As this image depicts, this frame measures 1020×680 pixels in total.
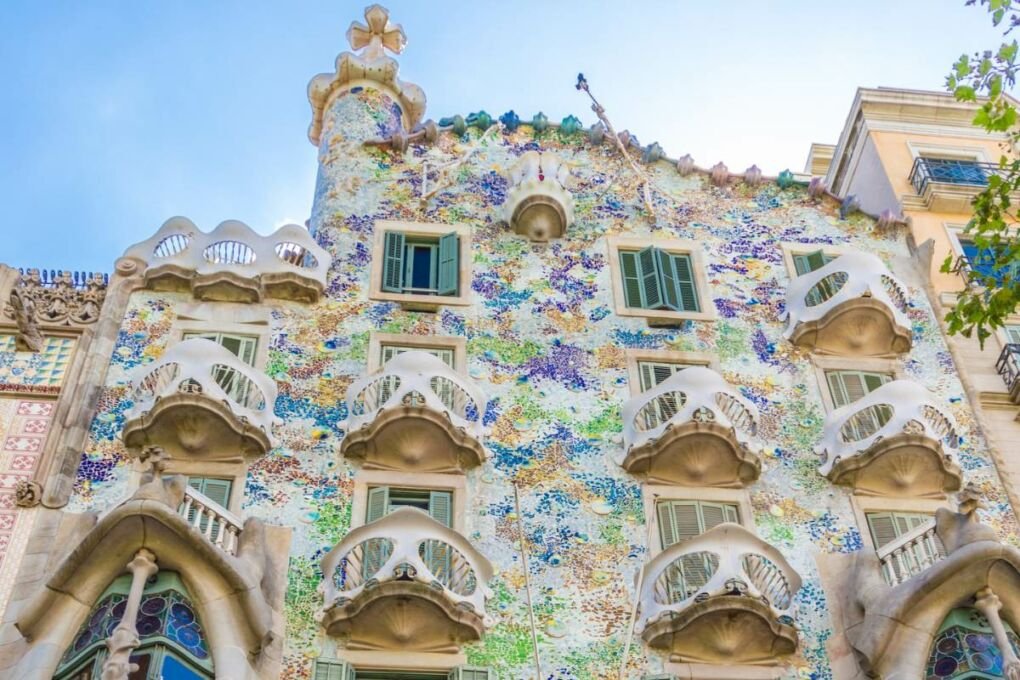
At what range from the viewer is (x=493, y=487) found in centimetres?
1828

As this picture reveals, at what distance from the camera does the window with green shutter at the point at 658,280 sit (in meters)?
21.6

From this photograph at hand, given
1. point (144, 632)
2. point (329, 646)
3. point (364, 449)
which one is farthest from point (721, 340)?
point (144, 632)

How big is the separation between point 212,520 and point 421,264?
6.88m

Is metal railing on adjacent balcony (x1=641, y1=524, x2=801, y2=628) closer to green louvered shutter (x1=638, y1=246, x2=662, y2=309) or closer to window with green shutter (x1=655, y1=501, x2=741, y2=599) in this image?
window with green shutter (x1=655, y1=501, x2=741, y2=599)

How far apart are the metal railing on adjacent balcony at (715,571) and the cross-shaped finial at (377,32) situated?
554 inches

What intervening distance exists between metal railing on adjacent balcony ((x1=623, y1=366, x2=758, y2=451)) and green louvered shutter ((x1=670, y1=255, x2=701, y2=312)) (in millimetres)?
2627

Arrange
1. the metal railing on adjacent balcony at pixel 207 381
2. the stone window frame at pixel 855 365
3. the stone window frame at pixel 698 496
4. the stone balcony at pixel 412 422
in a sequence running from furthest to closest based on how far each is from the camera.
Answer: the stone window frame at pixel 855 365
the stone window frame at pixel 698 496
the stone balcony at pixel 412 422
the metal railing on adjacent balcony at pixel 207 381

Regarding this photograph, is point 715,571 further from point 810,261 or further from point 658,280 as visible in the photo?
point 810,261

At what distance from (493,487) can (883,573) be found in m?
5.05

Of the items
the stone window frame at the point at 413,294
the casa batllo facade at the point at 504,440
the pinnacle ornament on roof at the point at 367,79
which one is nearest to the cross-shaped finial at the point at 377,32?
the pinnacle ornament on roof at the point at 367,79

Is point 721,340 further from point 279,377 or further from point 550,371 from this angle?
point 279,377

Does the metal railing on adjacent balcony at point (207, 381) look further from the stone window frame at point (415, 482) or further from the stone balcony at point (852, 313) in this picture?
the stone balcony at point (852, 313)

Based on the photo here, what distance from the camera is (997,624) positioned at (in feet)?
50.7

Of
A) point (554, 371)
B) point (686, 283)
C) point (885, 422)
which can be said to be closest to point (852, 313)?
point (885, 422)
